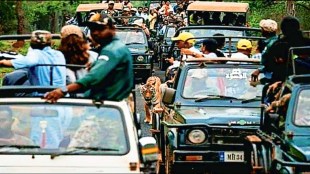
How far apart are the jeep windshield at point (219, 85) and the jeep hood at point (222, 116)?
39cm

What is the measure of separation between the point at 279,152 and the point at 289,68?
64.2 inches

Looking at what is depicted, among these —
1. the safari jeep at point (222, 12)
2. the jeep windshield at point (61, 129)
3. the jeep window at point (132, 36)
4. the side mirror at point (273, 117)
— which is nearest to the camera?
the jeep windshield at point (61, 129)

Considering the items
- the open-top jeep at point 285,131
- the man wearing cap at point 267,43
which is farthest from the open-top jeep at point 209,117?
the open-top jeep at point 285,131

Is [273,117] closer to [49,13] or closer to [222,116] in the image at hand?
[222,116]

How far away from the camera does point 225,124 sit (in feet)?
38.6

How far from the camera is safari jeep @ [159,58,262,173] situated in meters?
11.6

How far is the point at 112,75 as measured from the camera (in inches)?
345

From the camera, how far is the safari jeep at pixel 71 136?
322 inches

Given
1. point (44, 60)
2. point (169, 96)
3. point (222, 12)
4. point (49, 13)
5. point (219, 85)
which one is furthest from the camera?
point (49, 13)

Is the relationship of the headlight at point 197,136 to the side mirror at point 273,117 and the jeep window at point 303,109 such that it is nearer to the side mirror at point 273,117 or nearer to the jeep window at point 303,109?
the side mirror at point 273,117

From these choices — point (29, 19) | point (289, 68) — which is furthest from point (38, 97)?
point (29, 19)

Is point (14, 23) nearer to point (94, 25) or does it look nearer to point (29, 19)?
point (29, 19)

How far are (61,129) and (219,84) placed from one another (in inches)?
186

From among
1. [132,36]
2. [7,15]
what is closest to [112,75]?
[132,36]
